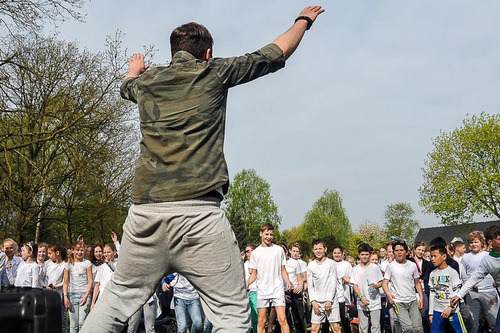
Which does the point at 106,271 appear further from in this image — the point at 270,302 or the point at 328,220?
the point at 328,220

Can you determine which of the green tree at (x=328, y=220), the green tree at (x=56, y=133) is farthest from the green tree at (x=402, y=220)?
the green tree at (x=56, y=133)

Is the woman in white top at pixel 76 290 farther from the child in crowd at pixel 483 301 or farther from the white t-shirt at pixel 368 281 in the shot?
the child in crowd at pixel 483 301

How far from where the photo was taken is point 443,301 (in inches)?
412

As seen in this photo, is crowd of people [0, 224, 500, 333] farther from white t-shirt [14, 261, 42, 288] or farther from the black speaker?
the black speaker

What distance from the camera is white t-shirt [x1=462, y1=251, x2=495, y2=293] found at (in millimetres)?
13320

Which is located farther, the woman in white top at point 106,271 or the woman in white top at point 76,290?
the woman in white top at point 76,290

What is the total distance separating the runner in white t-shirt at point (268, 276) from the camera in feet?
41.7

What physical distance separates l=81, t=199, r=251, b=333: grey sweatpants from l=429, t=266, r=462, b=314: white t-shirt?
305 inches

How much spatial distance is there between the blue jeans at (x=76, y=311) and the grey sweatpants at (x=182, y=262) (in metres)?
10.6

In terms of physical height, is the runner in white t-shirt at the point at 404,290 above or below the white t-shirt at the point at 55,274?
below

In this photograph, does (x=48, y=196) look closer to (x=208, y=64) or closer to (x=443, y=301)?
(x=443, y=301)

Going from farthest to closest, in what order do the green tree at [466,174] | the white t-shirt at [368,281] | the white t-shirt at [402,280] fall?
the green tree at [466,174] → the white t-shirt at [368,281] → the white t-shirt at [402,280]

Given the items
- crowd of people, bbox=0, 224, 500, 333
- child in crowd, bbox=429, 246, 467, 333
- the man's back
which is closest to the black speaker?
the man's back

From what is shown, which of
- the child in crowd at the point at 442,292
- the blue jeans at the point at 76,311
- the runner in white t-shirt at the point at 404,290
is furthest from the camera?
the blue jeans at the point at 76,311
